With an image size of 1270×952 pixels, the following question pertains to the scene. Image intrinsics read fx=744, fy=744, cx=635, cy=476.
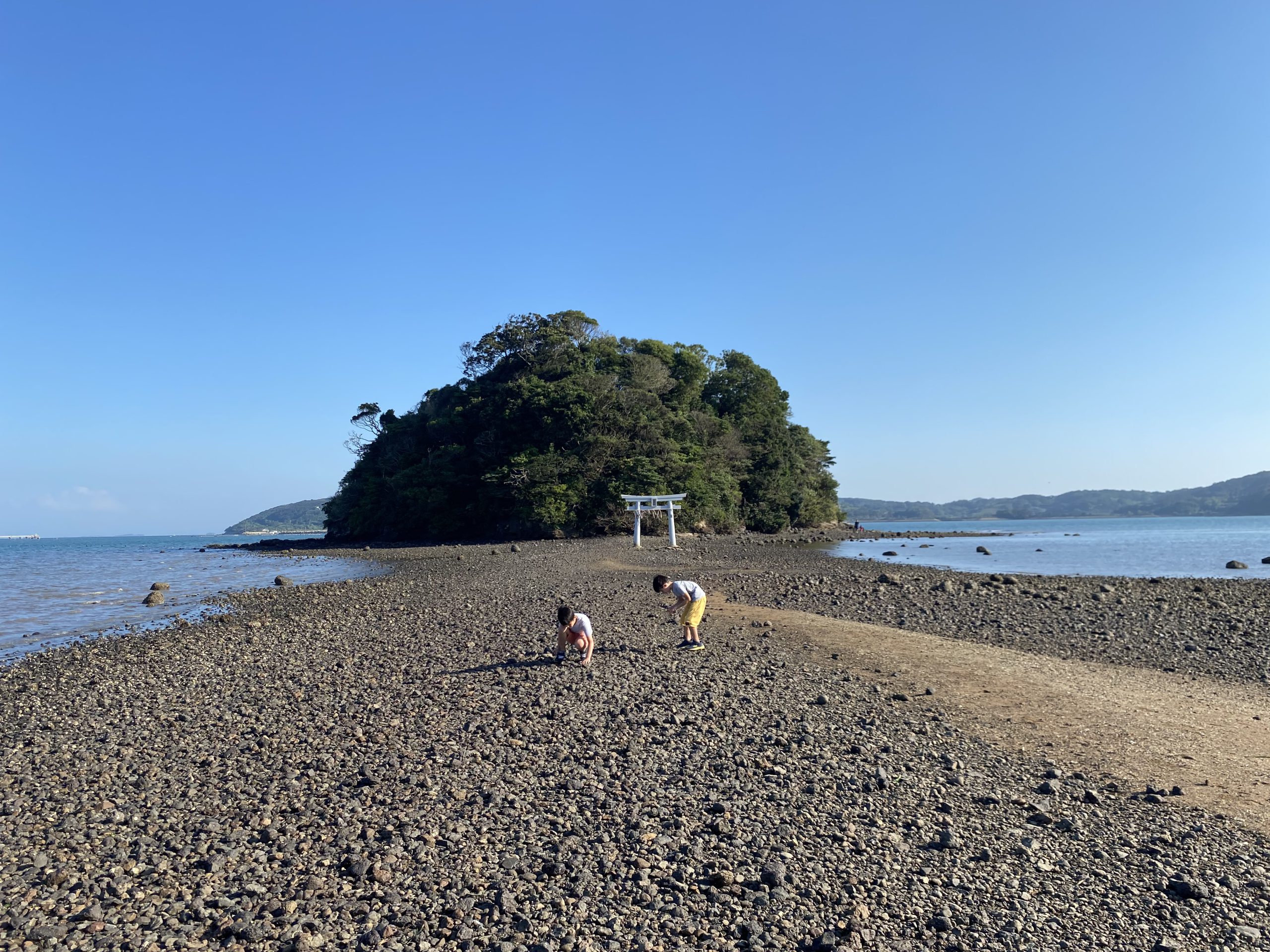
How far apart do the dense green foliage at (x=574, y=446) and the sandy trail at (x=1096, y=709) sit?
119 ft

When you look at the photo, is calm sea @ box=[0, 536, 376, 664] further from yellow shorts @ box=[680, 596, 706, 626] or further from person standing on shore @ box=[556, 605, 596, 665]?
yellow shorts @ box=[680, 596, 706, 626]

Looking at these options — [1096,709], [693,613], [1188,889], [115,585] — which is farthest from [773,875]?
[115,585]

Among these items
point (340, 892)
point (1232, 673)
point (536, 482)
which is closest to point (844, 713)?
point (340, 892)

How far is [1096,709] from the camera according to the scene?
9.17m

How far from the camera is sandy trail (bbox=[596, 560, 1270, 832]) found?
698 centimetres

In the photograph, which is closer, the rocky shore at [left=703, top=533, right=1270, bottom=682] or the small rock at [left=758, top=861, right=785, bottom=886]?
the small rock at [left=758, top=861, right=785, bottom=886]

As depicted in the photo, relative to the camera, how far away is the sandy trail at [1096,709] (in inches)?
275

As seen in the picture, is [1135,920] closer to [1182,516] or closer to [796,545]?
[796,545]

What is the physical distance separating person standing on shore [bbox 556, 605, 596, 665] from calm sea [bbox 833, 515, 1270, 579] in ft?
77.4

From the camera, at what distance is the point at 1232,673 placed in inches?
455

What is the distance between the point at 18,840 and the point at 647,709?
5682mm

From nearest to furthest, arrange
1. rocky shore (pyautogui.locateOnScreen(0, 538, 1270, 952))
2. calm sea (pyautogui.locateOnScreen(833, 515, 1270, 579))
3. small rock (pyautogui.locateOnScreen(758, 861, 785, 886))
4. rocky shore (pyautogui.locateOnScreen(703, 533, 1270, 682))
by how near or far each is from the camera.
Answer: rocky shore (pyautogui.locateOnScreen(0, 538, 1270, 952)) < small rock (pyautogui.locateOnScreen(758, 861, 785, 886)) < rocky shore (pyautogui.locateOnScreen(703, 533, 1270, 682)) < calm sea (pyautogui.locateOnScreen(833, 515, 1270, 579))

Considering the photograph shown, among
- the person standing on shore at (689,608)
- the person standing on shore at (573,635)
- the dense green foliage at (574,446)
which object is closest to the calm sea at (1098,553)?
the dense green foliage at (574,446)

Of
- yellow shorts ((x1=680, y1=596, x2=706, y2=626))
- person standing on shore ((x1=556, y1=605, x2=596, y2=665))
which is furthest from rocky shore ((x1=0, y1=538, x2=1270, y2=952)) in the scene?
yellow shorts ((x1=680, y1=596, x2=706, y2=626))
